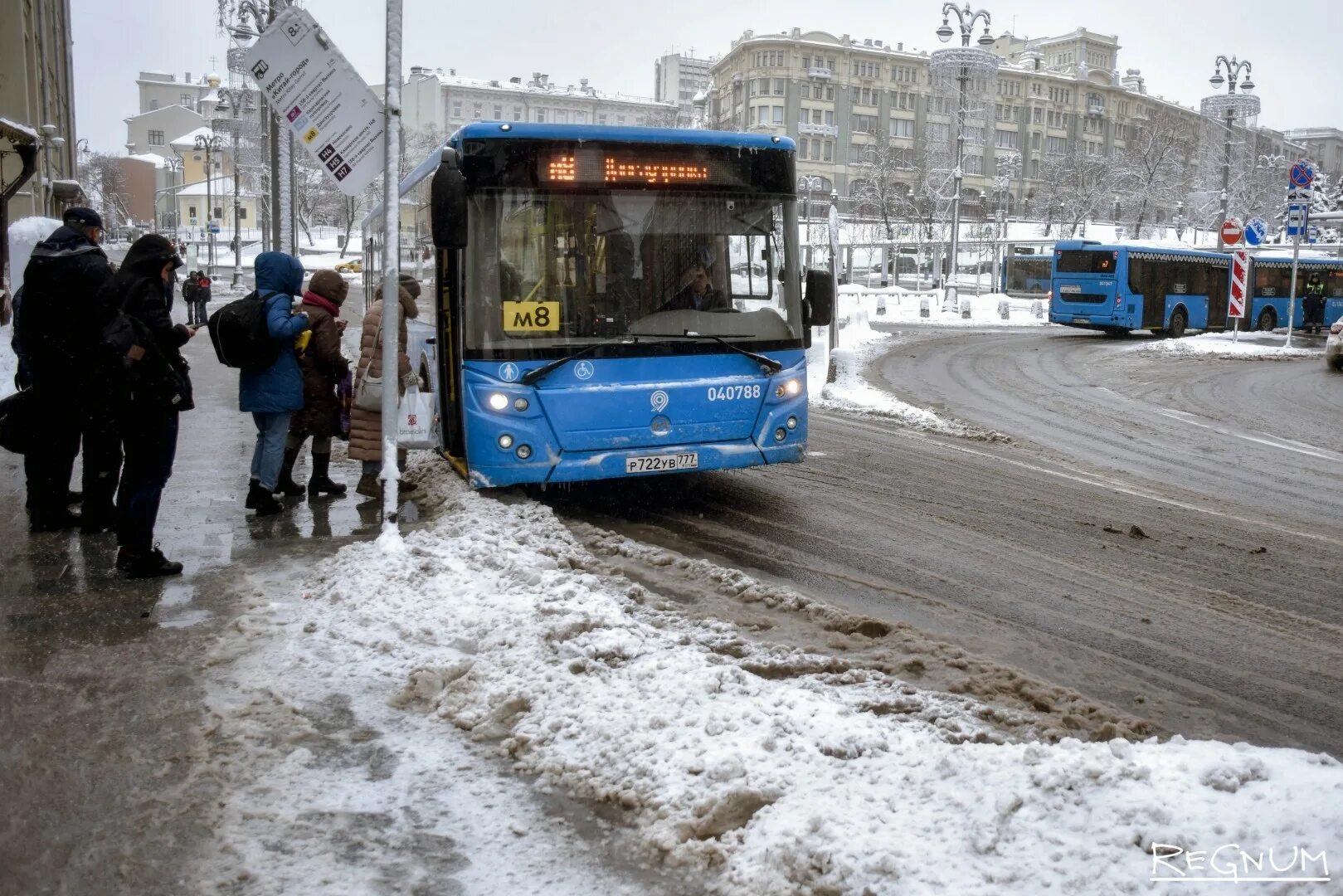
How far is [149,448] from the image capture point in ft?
23.0

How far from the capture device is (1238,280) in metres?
29.6

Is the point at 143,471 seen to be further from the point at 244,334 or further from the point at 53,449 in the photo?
the point at 53,449

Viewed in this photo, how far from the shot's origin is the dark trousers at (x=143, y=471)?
6965 millimetres

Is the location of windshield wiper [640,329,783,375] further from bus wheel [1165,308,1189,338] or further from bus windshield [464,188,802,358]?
bus wheel [1165,308,1189,338]

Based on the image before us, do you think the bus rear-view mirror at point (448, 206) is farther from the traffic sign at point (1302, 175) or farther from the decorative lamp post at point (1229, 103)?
the decorative lamp post at point (1229, 103)

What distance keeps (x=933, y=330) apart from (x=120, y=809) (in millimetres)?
37533

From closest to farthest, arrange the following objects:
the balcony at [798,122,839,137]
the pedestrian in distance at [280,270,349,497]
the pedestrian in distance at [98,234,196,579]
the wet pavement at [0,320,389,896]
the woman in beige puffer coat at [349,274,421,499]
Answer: the wet pavement at [0,320,389,896] → the pedestrian in distance at [98,234,196,579] → the woman in beige puffer coat at [349,274,421,499] → the pedestrian in distance at [280,270,349,497] → the balcony at [798,122,839,137]

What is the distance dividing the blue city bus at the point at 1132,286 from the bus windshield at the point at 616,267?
29772 millimetres

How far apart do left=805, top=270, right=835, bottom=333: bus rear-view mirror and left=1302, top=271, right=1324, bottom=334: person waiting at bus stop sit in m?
39.7

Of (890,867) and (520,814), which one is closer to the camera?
(890,867)

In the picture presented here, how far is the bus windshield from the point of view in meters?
8.64

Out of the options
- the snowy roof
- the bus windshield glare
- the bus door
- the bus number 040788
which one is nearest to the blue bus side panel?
the bus number 040788

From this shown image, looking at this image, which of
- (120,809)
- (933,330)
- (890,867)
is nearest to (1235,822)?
(890,867)

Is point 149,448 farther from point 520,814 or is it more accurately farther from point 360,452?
point 520,814
